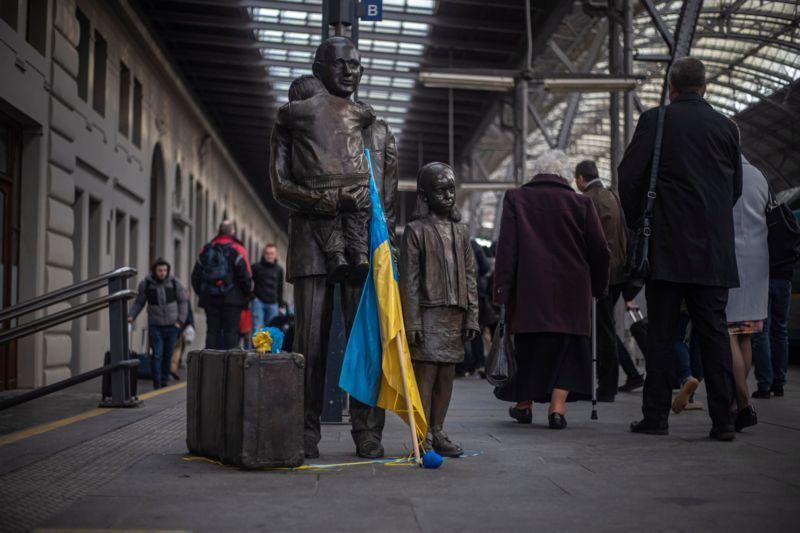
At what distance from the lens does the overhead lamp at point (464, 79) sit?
16.5m

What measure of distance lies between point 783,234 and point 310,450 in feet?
15.4

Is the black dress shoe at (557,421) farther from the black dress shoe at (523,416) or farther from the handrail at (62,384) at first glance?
the handrail at (62,384)

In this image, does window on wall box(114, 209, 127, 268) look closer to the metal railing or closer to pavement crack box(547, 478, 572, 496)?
the metal railing

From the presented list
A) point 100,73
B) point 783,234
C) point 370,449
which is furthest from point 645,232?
point 100,73

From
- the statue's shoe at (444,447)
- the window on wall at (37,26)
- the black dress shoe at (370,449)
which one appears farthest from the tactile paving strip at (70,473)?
the window on wall at (37,26)

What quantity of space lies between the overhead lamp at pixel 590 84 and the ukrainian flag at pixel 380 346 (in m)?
10.9

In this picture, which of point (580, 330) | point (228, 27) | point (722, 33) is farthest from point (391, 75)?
point (580, 330)

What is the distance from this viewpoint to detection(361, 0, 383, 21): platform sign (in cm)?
885

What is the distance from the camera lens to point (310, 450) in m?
5.45

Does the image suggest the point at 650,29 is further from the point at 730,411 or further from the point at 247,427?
the point at 247,427

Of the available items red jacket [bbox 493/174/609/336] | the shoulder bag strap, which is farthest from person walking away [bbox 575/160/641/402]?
the shoulder bag strap

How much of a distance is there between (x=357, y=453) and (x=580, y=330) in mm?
2450

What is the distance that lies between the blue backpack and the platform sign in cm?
538

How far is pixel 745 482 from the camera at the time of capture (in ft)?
15.1
